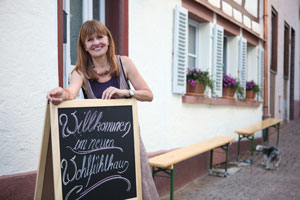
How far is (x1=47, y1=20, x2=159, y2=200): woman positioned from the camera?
2.39 meters

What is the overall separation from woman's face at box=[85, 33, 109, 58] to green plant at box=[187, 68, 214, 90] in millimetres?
3880

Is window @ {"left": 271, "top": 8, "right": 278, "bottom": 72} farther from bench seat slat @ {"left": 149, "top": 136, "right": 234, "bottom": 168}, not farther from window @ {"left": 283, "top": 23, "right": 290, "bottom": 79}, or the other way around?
bench seat slat @ {"left": 149, "top": 136, "right": 234, "bottom": 168}

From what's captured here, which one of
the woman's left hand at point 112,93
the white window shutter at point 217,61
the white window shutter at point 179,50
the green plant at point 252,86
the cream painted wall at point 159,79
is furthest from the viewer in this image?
the green plant at point 252,86

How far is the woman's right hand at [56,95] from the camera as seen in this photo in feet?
6.97

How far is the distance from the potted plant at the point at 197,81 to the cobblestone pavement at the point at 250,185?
148cm

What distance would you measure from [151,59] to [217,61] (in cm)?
265

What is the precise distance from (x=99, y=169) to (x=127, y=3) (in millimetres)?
2546

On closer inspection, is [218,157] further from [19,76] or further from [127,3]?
[19,76]

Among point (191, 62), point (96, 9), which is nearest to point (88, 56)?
point (96, 9)

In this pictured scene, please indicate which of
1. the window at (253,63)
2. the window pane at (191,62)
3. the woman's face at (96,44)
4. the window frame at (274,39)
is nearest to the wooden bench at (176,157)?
the window pane at (191,62)

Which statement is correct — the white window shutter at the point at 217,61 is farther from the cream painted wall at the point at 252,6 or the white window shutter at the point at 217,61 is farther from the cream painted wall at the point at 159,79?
the cream painted wall at the point at 252,6

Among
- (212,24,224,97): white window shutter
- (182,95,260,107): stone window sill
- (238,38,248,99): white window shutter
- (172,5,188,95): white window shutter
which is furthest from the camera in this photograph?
(238,38,248,99): white window shutter

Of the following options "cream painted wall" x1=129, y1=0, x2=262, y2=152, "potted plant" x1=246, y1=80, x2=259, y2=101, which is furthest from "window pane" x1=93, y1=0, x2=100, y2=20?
"potted plant" x1=246, y1=80, x2=259, y2=101

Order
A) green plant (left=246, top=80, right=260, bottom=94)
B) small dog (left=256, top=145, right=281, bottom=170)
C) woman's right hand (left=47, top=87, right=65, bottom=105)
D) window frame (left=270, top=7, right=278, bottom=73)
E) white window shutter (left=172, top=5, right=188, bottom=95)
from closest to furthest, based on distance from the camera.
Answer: woman's right hand (left=47, top=87, right=65, bottom=105), white window shutter (left=172, top=5, right=188, bottom=95), small dog (left=256, top=145, right=281, bottom=170), green plant (left=246, top=80, right=260, bottom=94), window frame (left=270, top=7, right=278, bottom=73)
